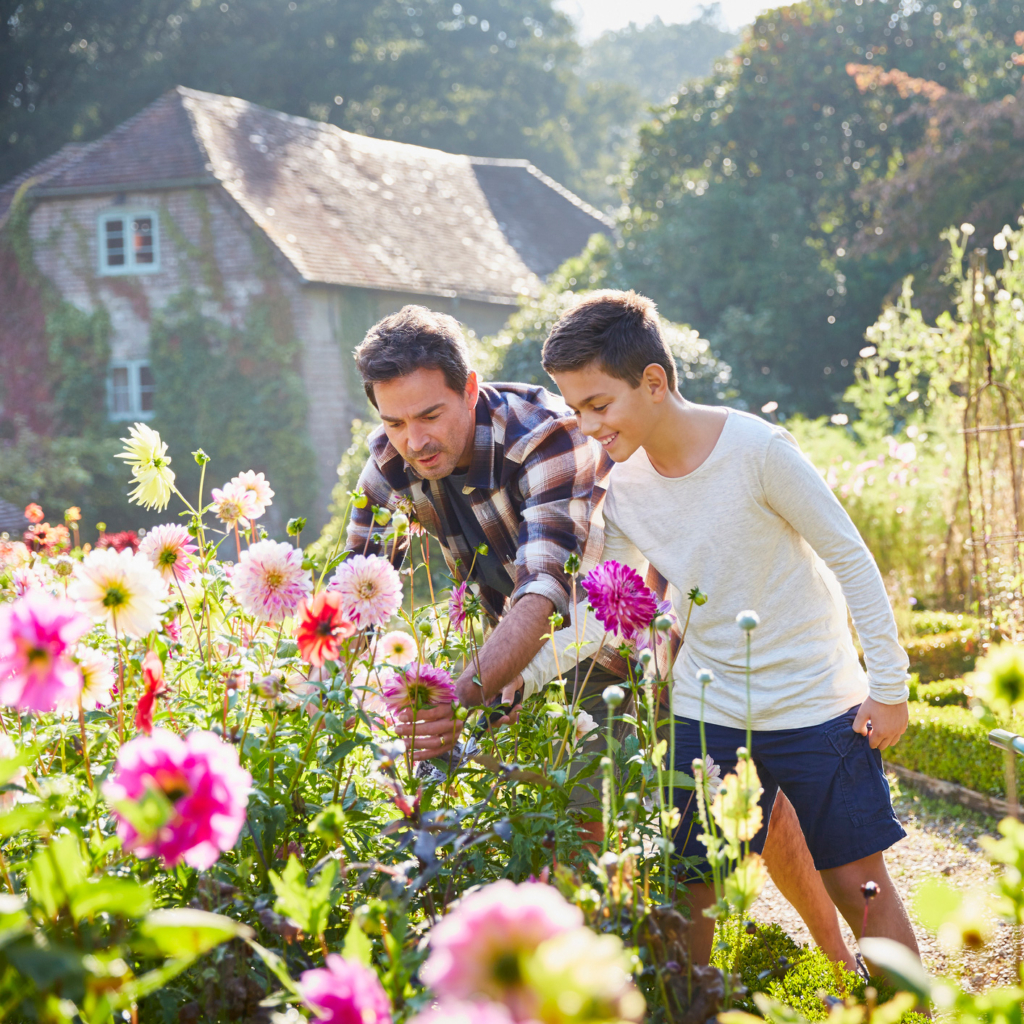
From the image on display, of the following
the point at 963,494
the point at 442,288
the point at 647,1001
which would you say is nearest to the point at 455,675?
the point at 647,1001

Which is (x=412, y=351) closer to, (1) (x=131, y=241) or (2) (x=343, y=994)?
(2) (x=343, y=994)

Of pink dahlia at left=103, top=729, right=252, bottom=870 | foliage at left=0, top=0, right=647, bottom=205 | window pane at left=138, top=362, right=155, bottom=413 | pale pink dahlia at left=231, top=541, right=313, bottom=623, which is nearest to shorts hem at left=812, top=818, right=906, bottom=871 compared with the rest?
pale pink dahlia at left=231, top=541, right=313, bottom=623

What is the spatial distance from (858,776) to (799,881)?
0.34 m

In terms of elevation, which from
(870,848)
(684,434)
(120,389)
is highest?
(120,389)

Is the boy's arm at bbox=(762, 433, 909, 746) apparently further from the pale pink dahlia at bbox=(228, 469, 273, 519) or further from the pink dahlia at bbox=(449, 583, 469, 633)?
the pale pink dahlia at bbox=(228, 469, 273, 519)

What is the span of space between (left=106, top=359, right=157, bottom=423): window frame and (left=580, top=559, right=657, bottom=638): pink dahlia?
17.8 metres

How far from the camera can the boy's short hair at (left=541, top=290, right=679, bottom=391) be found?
227 centimetres

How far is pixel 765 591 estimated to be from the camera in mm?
2316

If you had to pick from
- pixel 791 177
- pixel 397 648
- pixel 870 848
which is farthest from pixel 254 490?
pixel 791 177

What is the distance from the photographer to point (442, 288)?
61.4 feet

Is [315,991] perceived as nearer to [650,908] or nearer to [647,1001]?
[650,908]

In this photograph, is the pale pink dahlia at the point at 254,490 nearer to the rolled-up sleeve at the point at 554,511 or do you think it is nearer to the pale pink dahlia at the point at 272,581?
the pale pink dahlia at the point at 272,581

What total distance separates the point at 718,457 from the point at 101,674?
1.40m

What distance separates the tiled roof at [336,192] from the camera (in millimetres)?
17562
